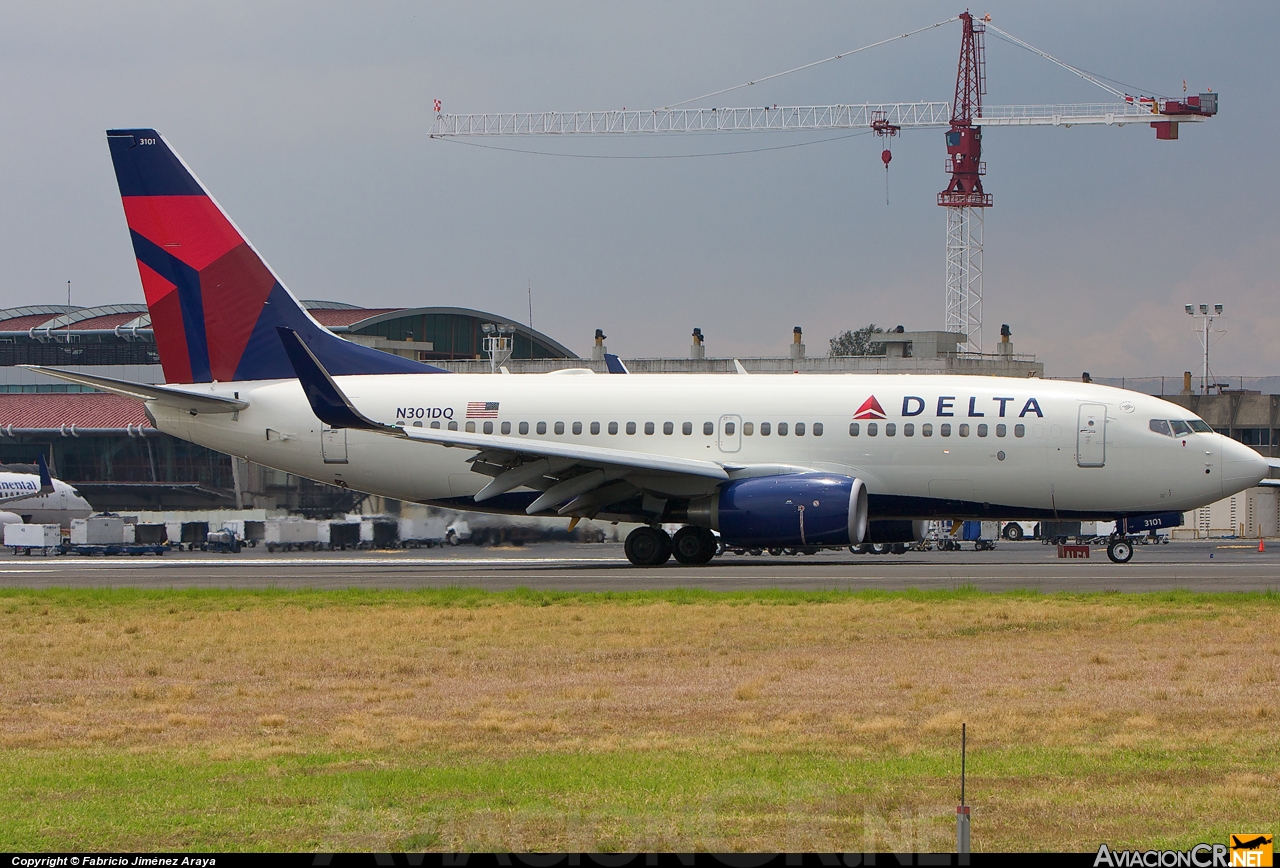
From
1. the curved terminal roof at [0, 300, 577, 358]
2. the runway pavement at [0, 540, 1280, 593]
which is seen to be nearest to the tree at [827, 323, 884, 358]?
the curved terminal roof at [0, 300, 577, 358]

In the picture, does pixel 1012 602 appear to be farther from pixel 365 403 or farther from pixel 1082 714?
pixel 365 403

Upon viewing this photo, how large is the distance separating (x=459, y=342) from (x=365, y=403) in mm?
57720

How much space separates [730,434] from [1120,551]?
31.9 feet

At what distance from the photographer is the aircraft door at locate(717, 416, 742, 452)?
30.1 m

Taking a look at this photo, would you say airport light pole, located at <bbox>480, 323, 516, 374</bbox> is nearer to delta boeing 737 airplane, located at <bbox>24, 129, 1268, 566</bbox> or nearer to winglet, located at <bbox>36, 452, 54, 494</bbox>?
winglet, located at <bbox>36, 452, 54, 494</bbox>

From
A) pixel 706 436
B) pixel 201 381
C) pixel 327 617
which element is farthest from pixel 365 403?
pixel 327 617

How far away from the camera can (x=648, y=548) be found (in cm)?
3069

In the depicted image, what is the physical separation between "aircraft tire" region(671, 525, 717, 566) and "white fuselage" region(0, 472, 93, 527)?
135 feet

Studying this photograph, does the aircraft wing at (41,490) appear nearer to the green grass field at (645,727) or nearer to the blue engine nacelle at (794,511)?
the blue engine nacelle at (794,511)

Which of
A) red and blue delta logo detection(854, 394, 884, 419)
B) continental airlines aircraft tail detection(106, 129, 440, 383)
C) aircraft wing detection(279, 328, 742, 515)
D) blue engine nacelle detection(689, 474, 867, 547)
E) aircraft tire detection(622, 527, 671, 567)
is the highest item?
continental airlines aircraft tail detection(106, 129, 440, 383)

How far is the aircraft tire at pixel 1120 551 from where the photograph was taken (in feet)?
104

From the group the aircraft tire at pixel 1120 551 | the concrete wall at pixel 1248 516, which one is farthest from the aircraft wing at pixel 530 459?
the concrete wall at pixel 1248 516

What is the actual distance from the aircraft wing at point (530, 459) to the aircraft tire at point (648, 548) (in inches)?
49.9

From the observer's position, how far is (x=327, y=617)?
19.6 m
